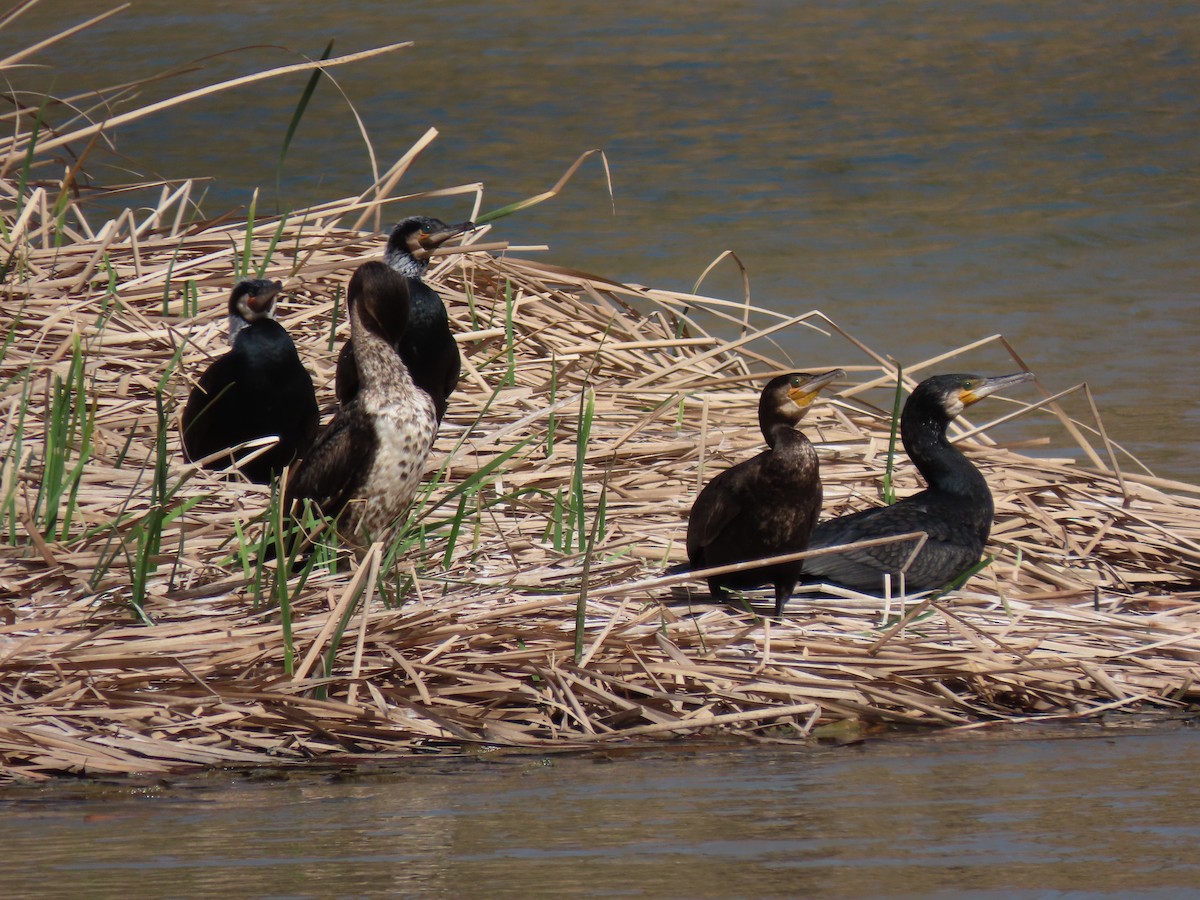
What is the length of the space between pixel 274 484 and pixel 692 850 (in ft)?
5.48

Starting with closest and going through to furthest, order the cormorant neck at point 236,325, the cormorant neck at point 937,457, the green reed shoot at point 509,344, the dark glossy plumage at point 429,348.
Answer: the cormorant neck at point 937,457
the cormorant neck at point 236,325
the dark glossy plumage at point 429,348
the green reed shoot at point 509,344

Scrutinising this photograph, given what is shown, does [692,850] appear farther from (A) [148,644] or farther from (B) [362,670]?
(A) [148,644]

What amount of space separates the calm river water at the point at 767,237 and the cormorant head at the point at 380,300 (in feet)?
4.18

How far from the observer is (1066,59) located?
19734mm

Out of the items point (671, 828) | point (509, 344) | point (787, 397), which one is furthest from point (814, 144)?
point (671, 828)

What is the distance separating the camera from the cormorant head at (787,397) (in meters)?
4.31

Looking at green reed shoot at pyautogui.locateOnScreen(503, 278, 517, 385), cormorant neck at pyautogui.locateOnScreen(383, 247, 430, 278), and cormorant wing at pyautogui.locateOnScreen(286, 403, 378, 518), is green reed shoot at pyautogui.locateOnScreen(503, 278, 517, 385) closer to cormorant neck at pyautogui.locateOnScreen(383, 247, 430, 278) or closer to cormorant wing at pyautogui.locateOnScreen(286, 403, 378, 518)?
cormorant neck at pyautogui.locateOnScreen(383, 247, 430, 278)

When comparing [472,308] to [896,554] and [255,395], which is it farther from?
[896,554]

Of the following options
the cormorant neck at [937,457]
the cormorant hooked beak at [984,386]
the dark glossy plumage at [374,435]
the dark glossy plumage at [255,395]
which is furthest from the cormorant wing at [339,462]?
the cormorant hooked beak at [984,386]

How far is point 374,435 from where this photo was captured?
430 centimetres

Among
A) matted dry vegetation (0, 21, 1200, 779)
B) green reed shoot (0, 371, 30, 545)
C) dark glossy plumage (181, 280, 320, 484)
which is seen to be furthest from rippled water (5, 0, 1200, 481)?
green reed shoot (0, 371, 30, 545)

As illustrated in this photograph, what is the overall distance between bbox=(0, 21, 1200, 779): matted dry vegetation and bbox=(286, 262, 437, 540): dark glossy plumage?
4.6 inches

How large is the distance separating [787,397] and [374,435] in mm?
969

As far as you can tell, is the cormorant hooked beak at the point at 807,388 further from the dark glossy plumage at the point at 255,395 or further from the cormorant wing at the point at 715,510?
the dark glossy plumage at the point at 255,395
